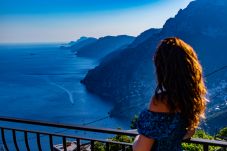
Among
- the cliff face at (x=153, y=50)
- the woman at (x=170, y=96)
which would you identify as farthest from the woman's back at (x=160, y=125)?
the cliff face at (x=153, y=50)

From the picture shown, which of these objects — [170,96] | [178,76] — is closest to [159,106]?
[170,96]

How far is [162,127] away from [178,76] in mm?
292

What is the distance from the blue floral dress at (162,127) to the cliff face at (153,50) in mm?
Result: 105151

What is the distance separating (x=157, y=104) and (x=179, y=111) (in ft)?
0.44

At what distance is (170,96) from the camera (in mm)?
1946

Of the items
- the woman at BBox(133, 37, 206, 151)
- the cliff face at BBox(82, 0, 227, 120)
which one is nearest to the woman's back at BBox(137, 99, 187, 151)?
the woman at BBox(133, 37, 206, 151)

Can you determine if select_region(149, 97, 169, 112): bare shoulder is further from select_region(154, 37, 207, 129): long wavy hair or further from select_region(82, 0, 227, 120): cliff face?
select_region(82, 0, 227, 120): cliff face

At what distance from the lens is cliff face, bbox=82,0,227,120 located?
396 ft

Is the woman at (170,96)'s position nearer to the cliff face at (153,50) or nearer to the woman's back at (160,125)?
the woman's back at (160,125)

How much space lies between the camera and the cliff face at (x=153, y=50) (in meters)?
121

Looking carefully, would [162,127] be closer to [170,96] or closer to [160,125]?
[160,125]

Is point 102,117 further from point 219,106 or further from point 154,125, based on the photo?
point 154,125

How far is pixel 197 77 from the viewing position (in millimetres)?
1973

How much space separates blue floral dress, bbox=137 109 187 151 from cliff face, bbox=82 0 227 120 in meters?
105
